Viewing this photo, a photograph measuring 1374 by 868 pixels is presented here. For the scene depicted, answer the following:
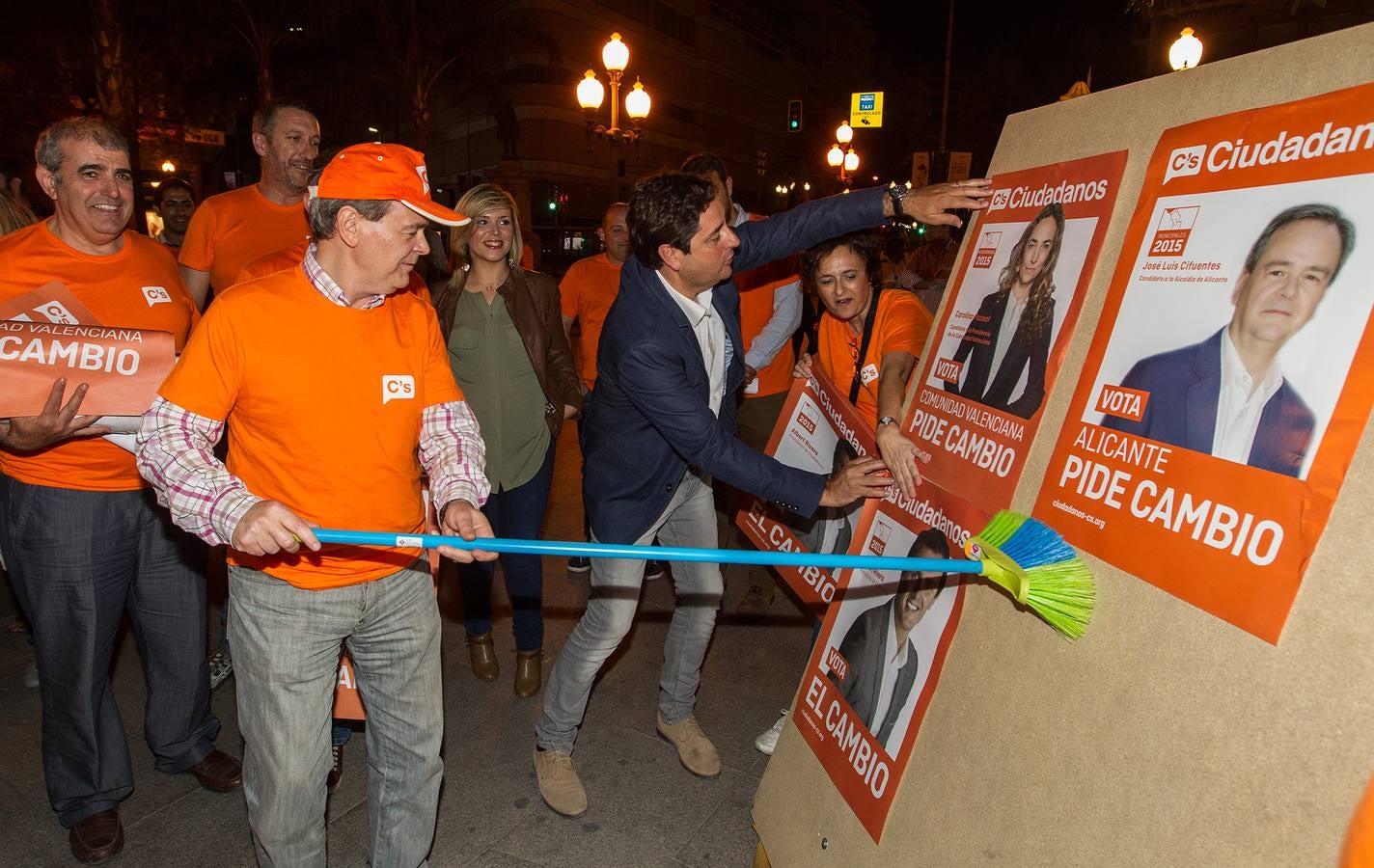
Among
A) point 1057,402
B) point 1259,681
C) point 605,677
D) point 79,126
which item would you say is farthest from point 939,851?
point 79,126

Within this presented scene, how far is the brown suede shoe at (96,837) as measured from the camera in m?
2.94

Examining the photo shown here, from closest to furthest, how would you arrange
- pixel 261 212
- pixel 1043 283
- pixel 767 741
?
pixel 1043 283 < pixel 767 741 < pixel 261 212

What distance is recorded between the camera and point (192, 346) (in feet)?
6.88

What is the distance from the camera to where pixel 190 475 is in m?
2.04

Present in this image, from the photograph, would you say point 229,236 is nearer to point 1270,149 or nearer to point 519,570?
point 519,570

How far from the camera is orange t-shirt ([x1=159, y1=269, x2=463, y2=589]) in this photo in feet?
6.97

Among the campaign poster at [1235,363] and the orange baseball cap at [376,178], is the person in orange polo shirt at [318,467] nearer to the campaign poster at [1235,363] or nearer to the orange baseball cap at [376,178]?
the orange baseball cap at [376,178]

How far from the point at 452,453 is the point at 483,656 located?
7.00 ft

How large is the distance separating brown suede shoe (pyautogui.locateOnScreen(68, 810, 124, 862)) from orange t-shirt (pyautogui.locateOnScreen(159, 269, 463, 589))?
150cm

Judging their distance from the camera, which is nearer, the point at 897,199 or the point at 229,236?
the point at 897,199

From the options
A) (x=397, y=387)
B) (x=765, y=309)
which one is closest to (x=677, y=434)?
(x=397, y=387)

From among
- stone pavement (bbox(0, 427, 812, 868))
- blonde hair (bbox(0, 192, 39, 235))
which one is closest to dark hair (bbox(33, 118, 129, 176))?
blonde hair (bbox(0, 192, 39, 235))

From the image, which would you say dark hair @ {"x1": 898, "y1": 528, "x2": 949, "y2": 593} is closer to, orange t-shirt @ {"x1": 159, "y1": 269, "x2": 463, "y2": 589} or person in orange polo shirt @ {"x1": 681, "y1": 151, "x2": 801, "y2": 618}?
orange t-shirt @ {"x1": 159, "y1": 269, "x2": 463, "y2": 589}

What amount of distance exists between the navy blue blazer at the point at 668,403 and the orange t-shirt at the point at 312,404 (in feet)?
2.65
